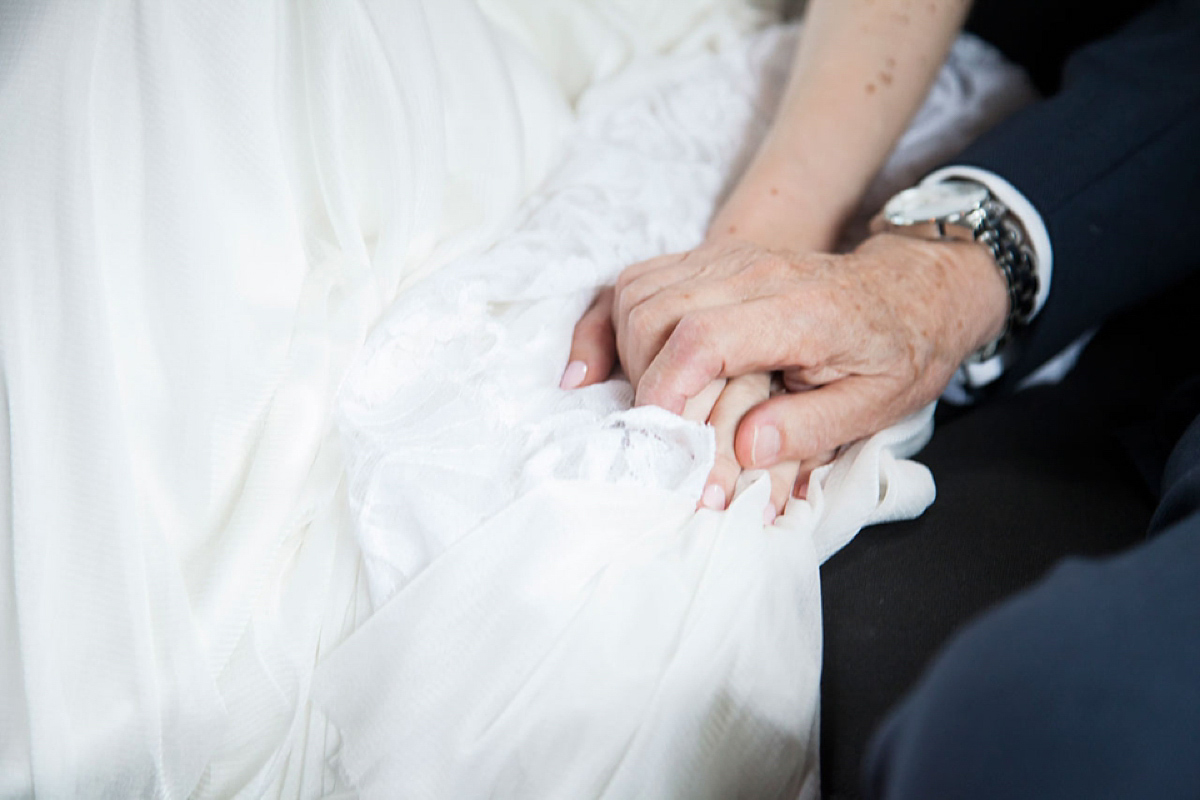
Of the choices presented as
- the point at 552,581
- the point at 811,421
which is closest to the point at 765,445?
the point at 811,421

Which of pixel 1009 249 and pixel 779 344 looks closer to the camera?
pixel 779 344

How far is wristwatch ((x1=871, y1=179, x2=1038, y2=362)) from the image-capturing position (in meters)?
0.66

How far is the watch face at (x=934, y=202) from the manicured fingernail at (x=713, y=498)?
313mm

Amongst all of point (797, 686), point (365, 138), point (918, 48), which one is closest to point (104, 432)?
point (365, 138)

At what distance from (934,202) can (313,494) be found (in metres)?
0.51

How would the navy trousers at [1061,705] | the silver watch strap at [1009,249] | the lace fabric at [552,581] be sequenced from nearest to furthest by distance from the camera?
1. the navy trousers at [1061,705]
2. the lace fabric at [552,581]
3. the silver watch strap at [1009,249]

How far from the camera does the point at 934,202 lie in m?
0.67

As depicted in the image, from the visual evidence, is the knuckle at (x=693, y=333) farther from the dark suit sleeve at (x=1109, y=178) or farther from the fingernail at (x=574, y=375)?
the dark suit sleeve at (x=1109, y=178)

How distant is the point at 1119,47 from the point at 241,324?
2.51 feet

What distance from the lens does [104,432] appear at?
436 millimetres

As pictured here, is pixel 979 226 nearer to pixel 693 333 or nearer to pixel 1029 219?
pixel 1029 219

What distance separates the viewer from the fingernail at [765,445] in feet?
1.72

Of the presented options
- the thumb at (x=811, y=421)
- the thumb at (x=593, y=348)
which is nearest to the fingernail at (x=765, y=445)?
the thumb at (x=811, y=421)

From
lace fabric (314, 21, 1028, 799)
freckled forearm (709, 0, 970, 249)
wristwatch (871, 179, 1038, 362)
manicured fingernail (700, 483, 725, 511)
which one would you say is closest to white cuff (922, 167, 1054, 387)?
wristwatch (871, 179, 1038, 362)
